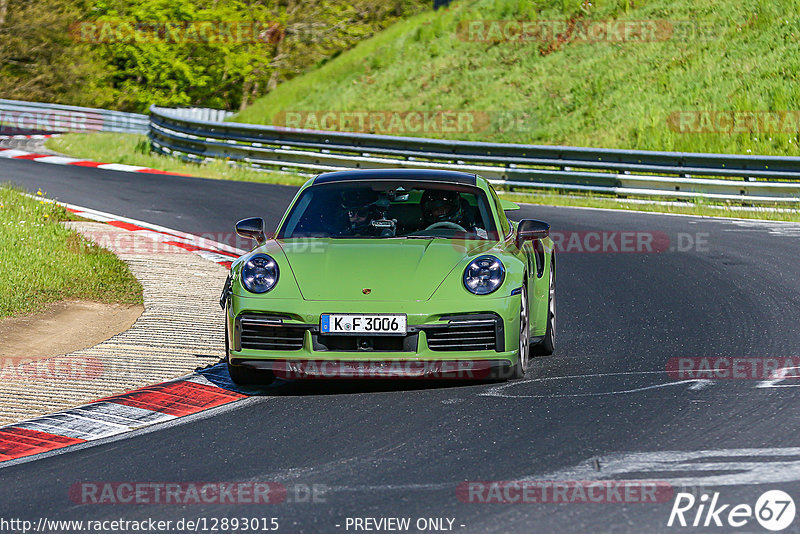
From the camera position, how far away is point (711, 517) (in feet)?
14.4

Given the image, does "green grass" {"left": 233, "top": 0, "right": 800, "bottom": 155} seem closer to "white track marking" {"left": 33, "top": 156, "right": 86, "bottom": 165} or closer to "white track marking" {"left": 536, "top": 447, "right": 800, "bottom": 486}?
"white track marking" {"left": 33, "top": 156, "right": 86, "bottom": 165}

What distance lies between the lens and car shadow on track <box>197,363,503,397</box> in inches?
275

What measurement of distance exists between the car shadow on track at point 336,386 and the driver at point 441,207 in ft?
4.03

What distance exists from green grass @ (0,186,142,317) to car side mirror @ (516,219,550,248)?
4.14 meters

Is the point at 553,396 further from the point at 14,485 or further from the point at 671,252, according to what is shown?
the point at 671,252

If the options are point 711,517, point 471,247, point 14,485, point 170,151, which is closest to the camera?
point 711,517

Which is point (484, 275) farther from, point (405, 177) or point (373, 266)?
point (405, 177)

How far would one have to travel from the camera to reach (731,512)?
4430 mm

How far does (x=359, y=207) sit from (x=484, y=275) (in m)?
1.37

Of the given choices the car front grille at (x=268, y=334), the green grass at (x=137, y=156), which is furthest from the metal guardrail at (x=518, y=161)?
the car front grille at (x=268, y=334)

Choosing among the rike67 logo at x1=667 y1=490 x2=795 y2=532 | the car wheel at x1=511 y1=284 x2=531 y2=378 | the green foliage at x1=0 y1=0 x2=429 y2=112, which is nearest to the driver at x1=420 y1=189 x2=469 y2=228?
the car wheel at x1=511 y1=284 x2=531 y2=378

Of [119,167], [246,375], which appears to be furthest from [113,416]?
[119,167]

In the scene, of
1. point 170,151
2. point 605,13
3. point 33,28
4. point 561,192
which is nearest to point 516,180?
point 561,192

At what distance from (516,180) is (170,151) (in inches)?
366
